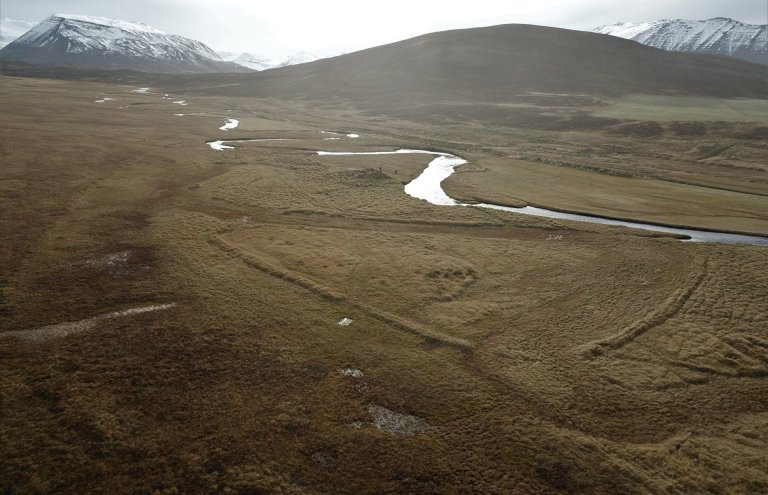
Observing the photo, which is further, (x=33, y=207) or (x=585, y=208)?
(x=585, y=208)

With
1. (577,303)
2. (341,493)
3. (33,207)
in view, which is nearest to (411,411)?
(341,493)

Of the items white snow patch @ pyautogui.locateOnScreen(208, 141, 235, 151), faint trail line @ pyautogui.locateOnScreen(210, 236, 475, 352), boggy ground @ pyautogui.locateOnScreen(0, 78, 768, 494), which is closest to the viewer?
boggy ground @ pyautogui.locateOnScreen(0, 78, 768, 494)

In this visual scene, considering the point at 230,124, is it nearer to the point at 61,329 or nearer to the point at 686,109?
the point at 61,329

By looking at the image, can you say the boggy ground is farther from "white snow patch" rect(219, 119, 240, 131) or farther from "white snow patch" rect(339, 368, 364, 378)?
"white snow patch" rect(219, 119, 240, 131)

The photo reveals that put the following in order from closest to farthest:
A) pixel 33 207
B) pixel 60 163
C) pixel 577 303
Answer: pixel 577 303, pixel 33 207, pixel 60 163

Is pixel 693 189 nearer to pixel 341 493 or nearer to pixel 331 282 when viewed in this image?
pixel 331 282

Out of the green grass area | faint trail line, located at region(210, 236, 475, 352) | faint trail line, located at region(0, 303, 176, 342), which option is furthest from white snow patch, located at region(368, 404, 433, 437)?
the green grass area

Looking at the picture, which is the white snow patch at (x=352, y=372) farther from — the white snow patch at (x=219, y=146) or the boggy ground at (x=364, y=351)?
the white snow patch at (x=219, y=146)

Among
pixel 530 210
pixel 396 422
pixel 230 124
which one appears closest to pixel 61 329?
pixel 396 422
